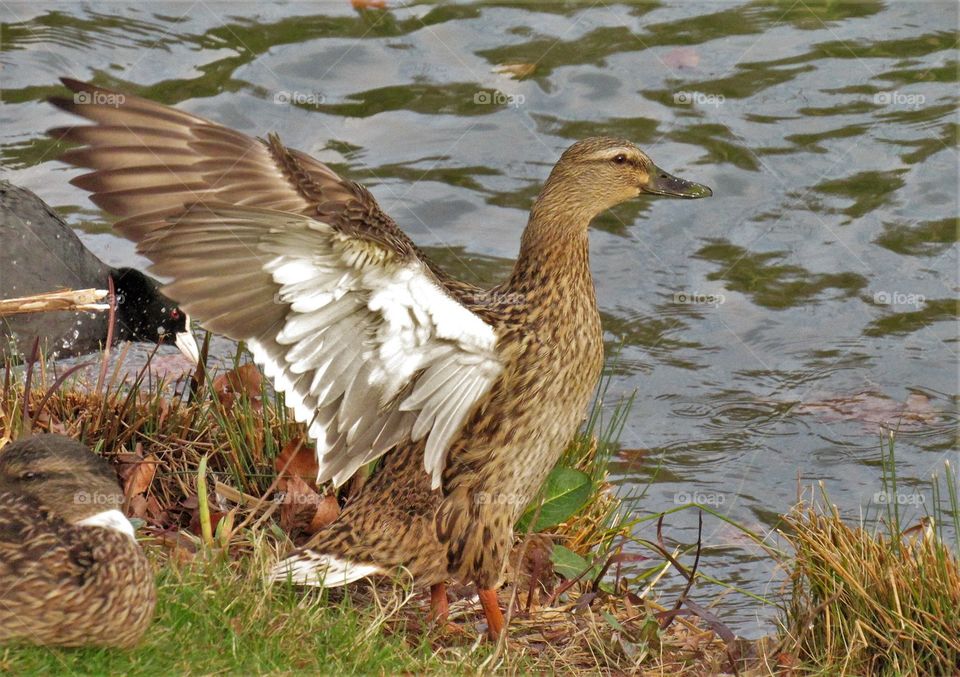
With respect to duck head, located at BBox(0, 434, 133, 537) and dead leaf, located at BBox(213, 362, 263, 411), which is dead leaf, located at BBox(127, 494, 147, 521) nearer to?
dead leaf, located at BBox(213, 362, 263, 411)

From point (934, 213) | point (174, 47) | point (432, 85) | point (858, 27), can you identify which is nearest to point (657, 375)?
point (934, 213)

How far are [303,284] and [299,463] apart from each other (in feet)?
4.29

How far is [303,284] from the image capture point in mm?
4211

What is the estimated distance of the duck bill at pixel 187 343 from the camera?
7.62 m

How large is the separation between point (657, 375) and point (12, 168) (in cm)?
459

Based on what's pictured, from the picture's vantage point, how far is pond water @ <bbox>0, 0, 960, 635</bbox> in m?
7.81

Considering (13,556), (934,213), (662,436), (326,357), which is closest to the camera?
(13,556)

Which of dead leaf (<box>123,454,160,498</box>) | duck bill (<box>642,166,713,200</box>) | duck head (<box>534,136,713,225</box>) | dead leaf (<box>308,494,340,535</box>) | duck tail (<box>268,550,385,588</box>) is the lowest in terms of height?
dead leaf (<box>308,494,340,535</box>)

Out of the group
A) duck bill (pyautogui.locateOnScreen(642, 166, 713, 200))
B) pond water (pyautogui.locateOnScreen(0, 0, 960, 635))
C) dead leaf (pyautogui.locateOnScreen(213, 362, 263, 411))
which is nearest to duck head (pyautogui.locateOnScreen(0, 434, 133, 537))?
dead leaf (pyautogui.locateOnScreen(213, 362, 263, 411))

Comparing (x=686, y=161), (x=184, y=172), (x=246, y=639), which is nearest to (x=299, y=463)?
(x=184, y=172)

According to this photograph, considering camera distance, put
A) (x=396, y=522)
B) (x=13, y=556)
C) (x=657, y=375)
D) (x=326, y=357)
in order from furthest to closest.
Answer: (x=657, y=375), (x=396, y=522), (x=326, y=357), (x=13, y=556)

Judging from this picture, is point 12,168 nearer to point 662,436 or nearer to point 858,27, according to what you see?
point 662,436

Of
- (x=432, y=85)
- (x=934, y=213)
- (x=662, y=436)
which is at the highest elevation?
(x=432, y=85)

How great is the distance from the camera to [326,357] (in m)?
4.43
